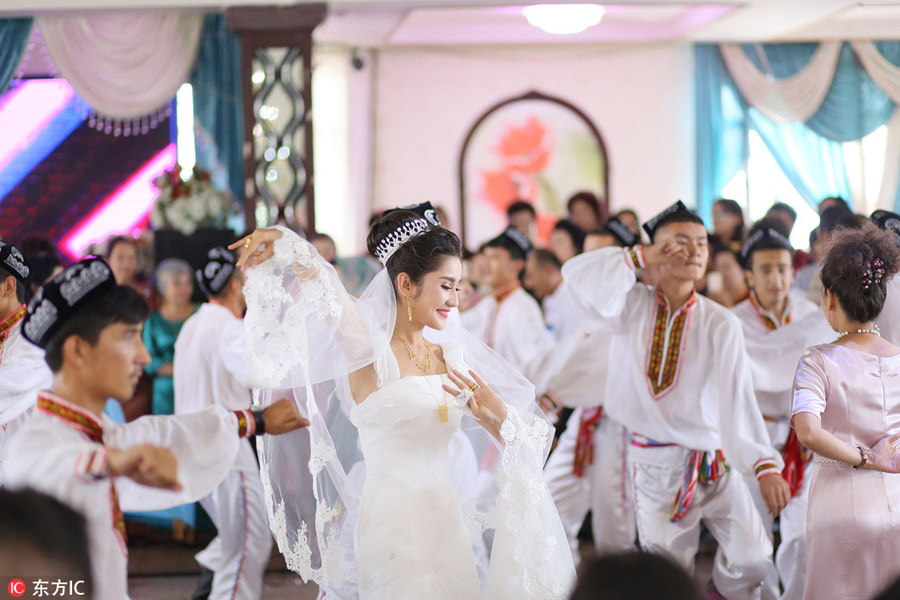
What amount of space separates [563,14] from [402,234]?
5.33 meters

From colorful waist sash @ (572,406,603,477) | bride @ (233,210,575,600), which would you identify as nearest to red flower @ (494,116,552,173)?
colorful waist sash @ (572,406,603,477)

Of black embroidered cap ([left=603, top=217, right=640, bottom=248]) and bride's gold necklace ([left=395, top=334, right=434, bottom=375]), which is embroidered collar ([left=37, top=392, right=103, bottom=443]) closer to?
bride's gold necklace ([left=395, top=334, right=434, bottom=375])

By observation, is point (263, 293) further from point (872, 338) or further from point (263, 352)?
point (872, 338)

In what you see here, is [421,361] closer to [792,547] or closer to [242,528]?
[242,528]

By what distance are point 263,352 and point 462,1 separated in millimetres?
4903

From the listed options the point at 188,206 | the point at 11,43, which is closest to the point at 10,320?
the point at 188,206

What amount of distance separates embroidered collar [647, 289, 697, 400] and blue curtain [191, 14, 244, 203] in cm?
614

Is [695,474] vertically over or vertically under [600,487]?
over

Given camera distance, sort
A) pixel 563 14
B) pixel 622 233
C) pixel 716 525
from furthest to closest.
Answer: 1. pixel 563 14
2. pixel 622 233
3. pixel 716 525

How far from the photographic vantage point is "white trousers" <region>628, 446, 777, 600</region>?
3.91m

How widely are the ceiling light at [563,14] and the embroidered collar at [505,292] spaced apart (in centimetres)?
275

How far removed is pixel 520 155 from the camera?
10.2 m

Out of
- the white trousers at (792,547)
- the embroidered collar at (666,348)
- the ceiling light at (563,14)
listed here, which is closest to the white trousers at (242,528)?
the embroidered collar at (666,348)

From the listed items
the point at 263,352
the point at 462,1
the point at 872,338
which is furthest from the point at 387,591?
the point at 462,1
